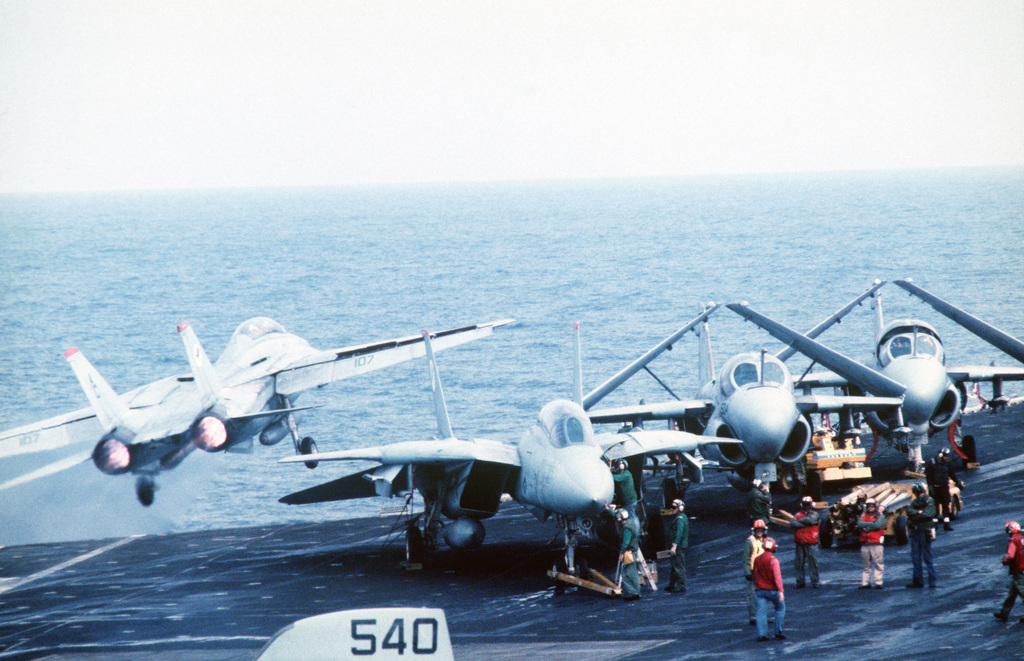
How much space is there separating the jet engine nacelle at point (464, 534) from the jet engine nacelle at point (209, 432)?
511 inches

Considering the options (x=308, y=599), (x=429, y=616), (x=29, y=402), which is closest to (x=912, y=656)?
(x=429, y=616)

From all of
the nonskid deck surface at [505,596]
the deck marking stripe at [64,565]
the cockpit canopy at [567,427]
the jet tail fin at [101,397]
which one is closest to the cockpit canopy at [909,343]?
the nonskid deck surface at [505,596]

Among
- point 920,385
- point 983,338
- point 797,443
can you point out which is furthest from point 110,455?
point 983,338

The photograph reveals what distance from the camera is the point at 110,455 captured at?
30.6 meters

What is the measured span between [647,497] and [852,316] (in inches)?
2286

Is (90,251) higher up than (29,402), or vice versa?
(90,251)

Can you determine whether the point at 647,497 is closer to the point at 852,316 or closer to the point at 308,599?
the point at 308,599

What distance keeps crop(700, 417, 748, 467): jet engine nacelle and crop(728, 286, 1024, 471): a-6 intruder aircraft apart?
11.9 feet

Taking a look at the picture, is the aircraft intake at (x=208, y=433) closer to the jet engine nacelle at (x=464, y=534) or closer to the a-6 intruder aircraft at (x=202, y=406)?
the a-6 intruder aircraft at (x=202, y=406)

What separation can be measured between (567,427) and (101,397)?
17526 mm

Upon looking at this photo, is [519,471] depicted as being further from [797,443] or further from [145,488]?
[145,488]

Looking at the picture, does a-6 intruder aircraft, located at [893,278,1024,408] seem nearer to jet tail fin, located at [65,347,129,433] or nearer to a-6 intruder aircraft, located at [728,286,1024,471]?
a-6 intruder aircraft, located at [728,286,1024,471]

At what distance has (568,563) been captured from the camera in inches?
776

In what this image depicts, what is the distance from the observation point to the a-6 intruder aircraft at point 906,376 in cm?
2639
